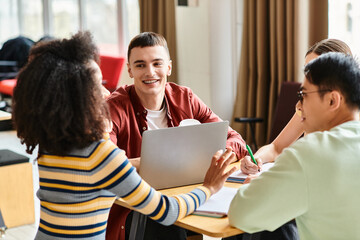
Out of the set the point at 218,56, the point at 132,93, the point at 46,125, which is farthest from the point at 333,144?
the point at 218,56

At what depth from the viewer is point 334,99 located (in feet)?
5.39

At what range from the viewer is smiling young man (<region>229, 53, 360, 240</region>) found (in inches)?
59.4

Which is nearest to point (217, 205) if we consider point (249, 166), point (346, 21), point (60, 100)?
point (249, 166)

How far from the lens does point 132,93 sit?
99.6 inches

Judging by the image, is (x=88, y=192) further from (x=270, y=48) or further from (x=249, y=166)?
(x=270, y=48)

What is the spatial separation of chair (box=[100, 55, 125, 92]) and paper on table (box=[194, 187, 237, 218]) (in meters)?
4.77

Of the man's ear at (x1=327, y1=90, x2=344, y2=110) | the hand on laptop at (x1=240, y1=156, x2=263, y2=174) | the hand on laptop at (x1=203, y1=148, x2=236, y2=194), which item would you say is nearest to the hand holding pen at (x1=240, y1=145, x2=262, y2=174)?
the hand on laptop at (x1=240, y1=156, x2=263, y2=174)

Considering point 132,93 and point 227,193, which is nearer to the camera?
point 227,193

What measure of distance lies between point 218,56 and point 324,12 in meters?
1.31

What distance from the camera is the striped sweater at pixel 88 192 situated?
155 cm

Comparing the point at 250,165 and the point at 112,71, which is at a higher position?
the point at 112,71

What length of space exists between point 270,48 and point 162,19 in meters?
1.73

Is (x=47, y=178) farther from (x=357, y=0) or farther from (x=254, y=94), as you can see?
(x=254, y=94)

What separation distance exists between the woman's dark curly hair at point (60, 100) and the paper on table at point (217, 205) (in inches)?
18.0
